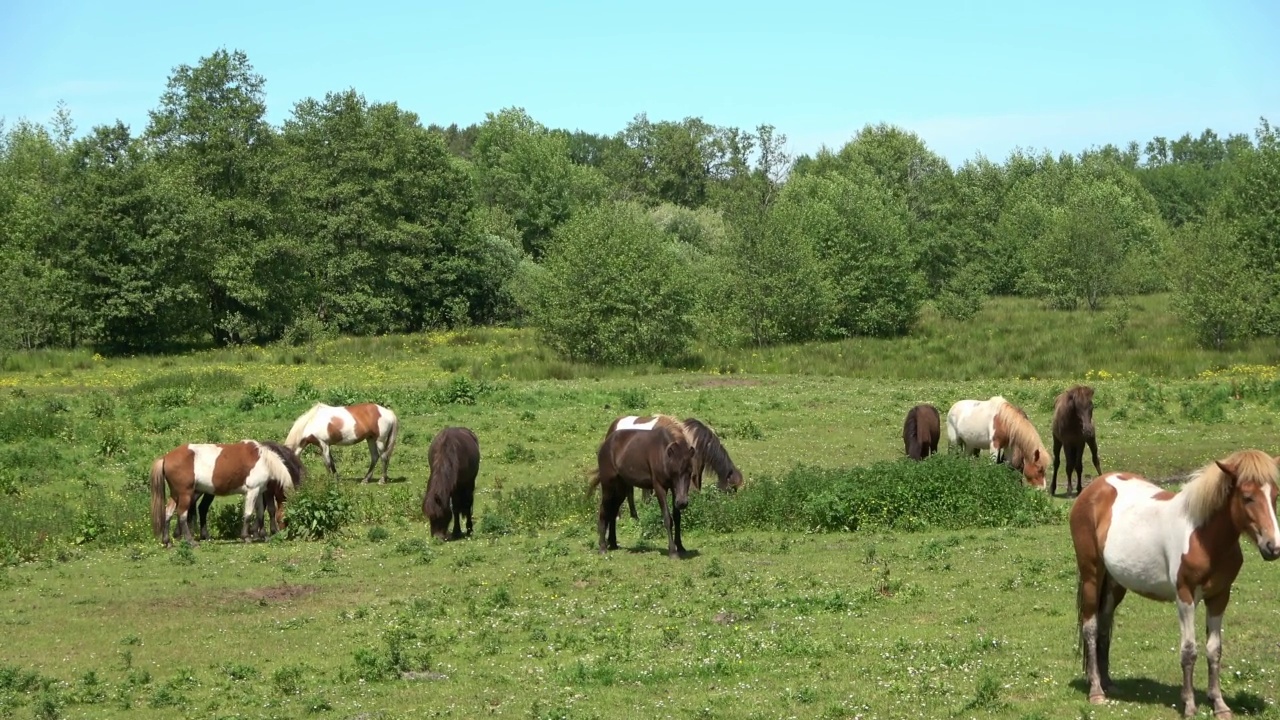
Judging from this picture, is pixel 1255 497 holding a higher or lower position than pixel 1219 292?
lower

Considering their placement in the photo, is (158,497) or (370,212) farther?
(370,212)

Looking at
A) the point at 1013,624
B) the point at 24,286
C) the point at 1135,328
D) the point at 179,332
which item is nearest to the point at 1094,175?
the point at 1135,328

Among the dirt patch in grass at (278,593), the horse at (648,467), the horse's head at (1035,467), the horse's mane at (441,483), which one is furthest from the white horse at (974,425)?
the dirt patch in grass at (278,593)

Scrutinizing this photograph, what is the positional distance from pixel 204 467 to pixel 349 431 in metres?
5.82

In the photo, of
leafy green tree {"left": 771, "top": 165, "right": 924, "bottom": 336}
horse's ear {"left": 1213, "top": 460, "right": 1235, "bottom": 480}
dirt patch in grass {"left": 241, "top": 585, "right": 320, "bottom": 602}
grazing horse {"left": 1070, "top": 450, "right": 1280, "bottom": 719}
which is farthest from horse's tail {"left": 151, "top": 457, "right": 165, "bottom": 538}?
leafy green tree {"left": 771, "top": 165, "right": 924, "bottom": 336}

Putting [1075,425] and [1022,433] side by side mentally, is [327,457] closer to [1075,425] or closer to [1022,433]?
[1022,433]

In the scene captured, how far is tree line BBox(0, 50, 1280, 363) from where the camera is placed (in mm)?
51469

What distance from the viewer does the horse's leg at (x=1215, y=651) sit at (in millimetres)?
9102

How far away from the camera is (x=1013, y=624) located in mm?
12766

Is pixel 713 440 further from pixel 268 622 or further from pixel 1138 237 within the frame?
pixel 1138 237

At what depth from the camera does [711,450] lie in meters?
20.7

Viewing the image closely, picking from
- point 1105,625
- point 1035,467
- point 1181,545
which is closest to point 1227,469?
point 1181,545

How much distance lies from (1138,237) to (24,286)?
75.2 metres

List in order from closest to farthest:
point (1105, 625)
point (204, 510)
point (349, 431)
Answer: point (1105, 625), point (204, 510), point (349, 431)
